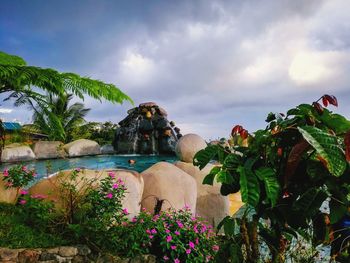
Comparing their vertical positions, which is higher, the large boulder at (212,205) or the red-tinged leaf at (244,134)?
the red-tinged leaf at (244,134)

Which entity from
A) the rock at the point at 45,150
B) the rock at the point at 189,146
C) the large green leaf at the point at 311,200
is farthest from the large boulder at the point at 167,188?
the rock at the point at 45,150

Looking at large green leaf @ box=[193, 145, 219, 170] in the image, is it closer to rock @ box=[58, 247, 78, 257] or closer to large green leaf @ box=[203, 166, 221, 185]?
large green leaf @ box=[203, 166, 221, 185]

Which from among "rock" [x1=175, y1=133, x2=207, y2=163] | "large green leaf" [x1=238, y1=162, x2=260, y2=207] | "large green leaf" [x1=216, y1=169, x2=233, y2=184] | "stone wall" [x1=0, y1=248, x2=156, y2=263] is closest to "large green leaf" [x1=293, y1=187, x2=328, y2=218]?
"large green leaf" [x1=238, y1=162, x2=260, y2=207]

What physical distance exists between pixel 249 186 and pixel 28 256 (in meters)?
2.77

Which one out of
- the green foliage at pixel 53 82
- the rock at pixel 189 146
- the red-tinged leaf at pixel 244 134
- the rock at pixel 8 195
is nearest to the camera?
the red-tinged leaf at pixel 244 134

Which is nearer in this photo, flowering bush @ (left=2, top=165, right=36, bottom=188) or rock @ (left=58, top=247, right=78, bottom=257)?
rock @ (left=58, top=247, right=78, bottom=257)

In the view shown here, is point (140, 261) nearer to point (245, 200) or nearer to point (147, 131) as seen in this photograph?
point (245, 200)

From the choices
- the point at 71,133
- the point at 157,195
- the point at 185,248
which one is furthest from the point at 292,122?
the point at 71,133

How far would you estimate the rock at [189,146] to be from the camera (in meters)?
8.28

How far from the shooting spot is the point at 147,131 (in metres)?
19.1

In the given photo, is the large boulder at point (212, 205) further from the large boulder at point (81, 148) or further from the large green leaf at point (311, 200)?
the large boulder at point (81, 148)

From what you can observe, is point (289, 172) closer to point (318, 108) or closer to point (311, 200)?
point (311, 200)

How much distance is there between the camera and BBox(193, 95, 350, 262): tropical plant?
156 centimetres

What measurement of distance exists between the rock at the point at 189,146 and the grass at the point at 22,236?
486 cm
